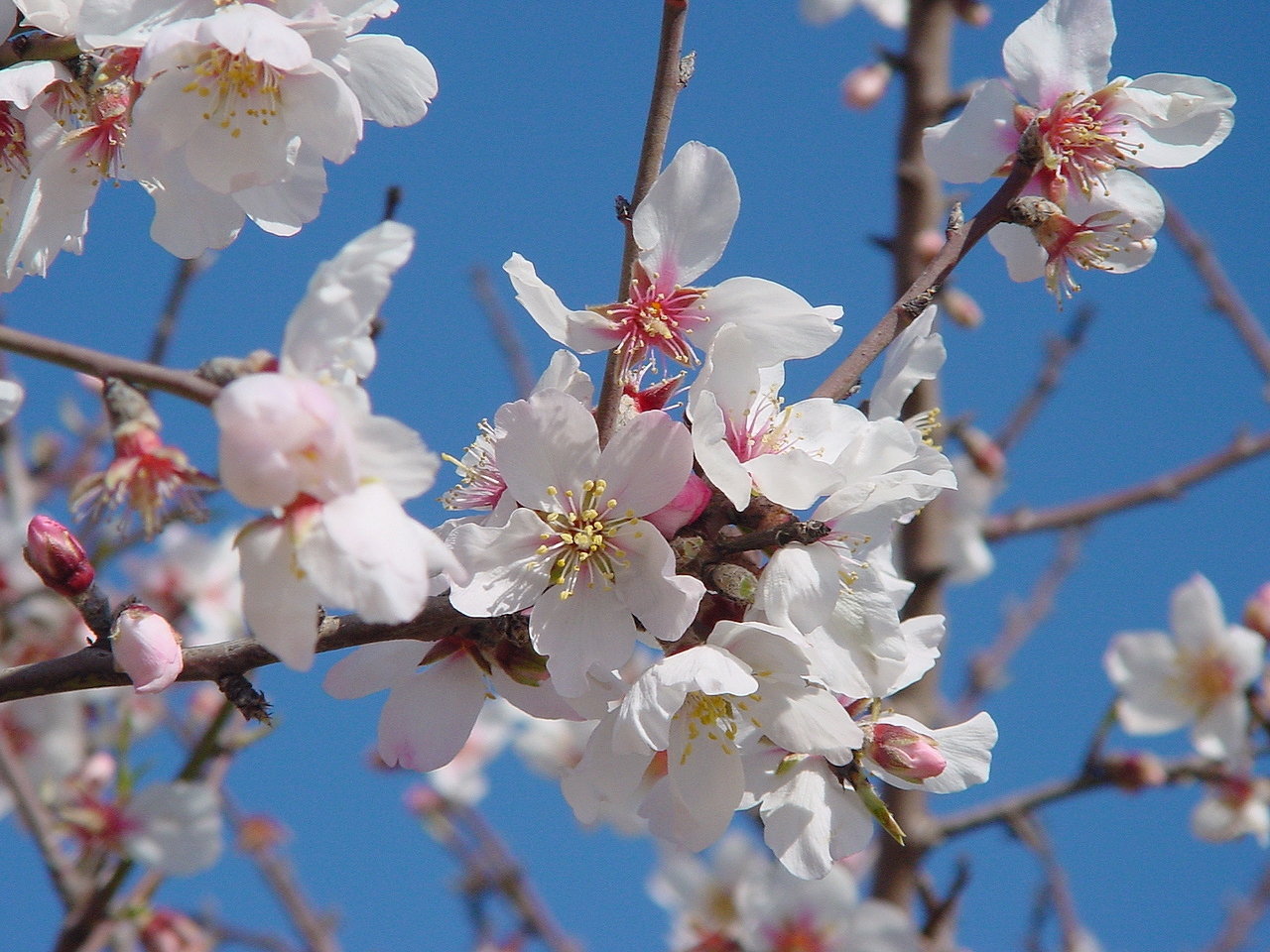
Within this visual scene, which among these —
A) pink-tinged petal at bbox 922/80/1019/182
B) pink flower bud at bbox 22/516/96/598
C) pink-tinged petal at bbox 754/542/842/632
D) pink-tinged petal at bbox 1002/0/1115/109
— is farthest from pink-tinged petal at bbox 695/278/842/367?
pink flower bud at bbox 22/516/96/598

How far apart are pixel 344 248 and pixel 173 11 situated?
1.78 ft

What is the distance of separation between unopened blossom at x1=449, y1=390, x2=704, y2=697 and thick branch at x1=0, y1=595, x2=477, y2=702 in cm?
7

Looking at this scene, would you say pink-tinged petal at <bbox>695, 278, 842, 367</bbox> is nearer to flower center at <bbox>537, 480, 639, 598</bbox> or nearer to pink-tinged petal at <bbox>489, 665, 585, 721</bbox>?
flower center at <bbox>537, 480, 639, 598</bbox>

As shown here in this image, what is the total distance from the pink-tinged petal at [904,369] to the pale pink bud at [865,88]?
146 inches

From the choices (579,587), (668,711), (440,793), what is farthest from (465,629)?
(440,793)

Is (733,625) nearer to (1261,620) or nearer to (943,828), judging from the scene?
(943,828)

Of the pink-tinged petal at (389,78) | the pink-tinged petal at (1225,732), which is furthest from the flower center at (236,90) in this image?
the pink-tinged petal at (1225,732)

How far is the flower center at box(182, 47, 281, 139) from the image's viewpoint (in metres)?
1.47

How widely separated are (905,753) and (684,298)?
64 cm

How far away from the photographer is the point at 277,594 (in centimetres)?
106

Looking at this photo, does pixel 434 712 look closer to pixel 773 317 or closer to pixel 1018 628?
pixel 773 317

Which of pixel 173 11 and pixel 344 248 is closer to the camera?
pixel 344 248

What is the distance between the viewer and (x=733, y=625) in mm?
A: 1271

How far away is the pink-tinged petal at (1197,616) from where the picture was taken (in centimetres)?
359
